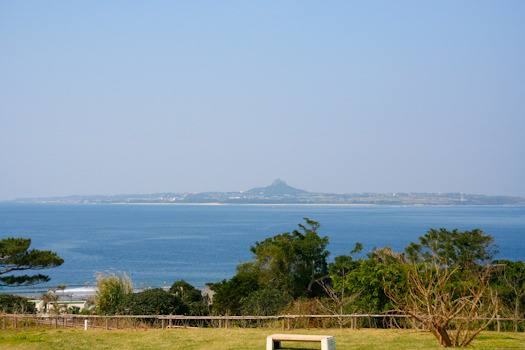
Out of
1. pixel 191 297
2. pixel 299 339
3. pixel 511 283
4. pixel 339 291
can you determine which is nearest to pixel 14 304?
pixel 191 297

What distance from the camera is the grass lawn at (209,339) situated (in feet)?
36.2

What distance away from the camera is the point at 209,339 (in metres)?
12.4

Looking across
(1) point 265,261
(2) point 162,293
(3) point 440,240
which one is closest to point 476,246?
(3) point 440,240

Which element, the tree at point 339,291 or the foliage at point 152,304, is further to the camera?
the tree at point 339,291

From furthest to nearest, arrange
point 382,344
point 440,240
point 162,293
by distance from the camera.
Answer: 1. point 440,240
2. point 162,293
3. point 382,344

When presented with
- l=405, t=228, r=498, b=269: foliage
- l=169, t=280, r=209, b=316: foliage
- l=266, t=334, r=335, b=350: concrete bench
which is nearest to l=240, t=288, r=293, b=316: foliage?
l=169, t=280, r=209, b=316: foliage

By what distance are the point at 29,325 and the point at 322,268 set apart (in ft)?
48.6

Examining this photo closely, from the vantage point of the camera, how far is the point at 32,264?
19984 mm

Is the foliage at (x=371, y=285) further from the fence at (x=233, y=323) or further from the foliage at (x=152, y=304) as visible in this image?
the foliage at (x=152, y=304)

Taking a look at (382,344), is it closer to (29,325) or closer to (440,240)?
(29,325)

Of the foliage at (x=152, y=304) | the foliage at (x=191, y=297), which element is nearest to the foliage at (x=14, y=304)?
the foliage at (x=152, y=304)

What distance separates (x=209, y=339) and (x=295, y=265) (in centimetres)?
1352

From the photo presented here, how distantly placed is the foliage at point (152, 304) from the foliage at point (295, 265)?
22.1ft

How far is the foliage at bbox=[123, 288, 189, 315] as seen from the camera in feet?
58.9
